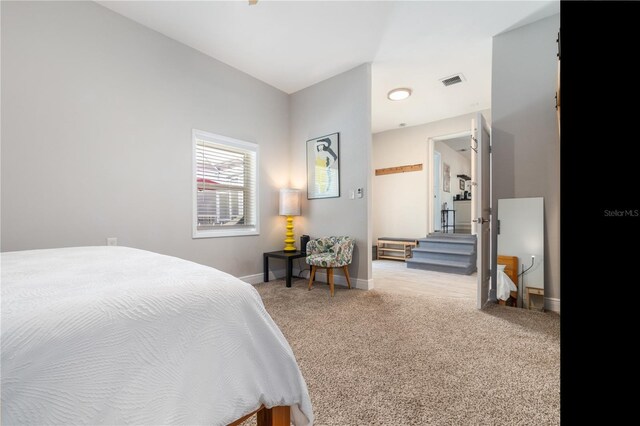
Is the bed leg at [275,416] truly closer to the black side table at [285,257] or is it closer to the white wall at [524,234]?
the black side table at [285,257]

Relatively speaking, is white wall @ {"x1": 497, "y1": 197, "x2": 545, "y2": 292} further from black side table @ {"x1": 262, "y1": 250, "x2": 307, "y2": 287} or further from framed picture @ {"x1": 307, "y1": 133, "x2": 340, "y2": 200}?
black side table @ {"x1": 262, "y1": 250, "x2": 307, "y2": 287}

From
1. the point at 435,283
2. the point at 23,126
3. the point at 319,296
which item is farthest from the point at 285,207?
the point at 23,126

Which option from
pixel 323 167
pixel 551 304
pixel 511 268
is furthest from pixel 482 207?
pixel 323 167

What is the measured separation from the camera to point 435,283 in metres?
3.55

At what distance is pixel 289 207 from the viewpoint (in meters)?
3.62

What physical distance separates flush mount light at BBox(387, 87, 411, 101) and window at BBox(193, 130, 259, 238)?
2.14 meters

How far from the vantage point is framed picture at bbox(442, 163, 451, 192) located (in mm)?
6786

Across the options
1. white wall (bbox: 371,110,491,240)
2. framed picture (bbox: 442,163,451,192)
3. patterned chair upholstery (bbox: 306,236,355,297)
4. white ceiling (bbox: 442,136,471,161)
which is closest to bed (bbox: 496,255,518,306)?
patterned chair upholstery (bbox: 306,236,355,297)

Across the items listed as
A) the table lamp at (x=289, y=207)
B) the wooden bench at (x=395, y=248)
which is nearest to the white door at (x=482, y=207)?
the table lamp at (x=289, y=207)

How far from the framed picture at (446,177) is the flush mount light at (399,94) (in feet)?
10.3

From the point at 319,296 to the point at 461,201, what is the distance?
19.7 feet

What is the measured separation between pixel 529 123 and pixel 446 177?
4.61m

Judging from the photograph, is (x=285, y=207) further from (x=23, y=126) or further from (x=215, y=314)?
(x=215, y=314)

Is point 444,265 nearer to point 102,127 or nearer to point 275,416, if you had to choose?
point 275,416
